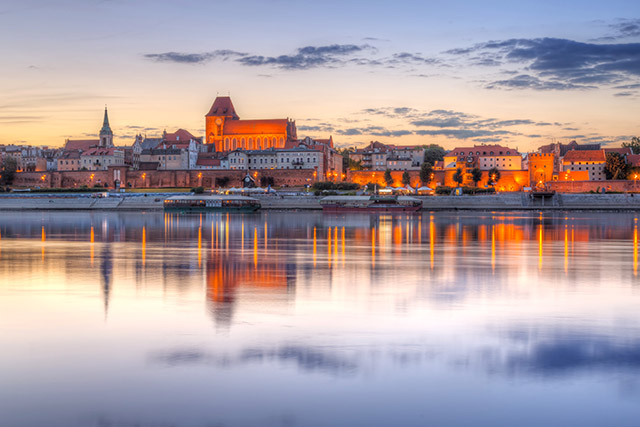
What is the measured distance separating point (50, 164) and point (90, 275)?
278ft

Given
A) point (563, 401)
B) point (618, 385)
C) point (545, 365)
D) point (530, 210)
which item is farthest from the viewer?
point (530, 210)

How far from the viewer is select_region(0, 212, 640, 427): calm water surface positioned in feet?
17.6

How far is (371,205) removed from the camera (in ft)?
Answer: 161

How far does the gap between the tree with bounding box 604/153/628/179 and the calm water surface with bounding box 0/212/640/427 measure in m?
58.2

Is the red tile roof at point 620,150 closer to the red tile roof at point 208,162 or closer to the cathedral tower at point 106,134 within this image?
the red tile roof at point 208,162

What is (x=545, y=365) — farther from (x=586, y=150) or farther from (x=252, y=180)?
(x=586, y=150)

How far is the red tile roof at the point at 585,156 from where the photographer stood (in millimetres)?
72500

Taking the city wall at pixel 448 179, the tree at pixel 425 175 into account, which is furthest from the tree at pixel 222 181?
the tree at pixel 425 175

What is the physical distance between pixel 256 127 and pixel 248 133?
135 centimetres

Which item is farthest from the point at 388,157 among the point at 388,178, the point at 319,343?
the point at 319,343

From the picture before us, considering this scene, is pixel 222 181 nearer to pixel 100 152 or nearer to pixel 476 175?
pixel 100 152

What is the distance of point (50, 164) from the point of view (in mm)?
90875

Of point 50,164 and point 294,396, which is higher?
point 50,164

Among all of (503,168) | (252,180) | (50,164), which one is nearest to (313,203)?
(252,180)
